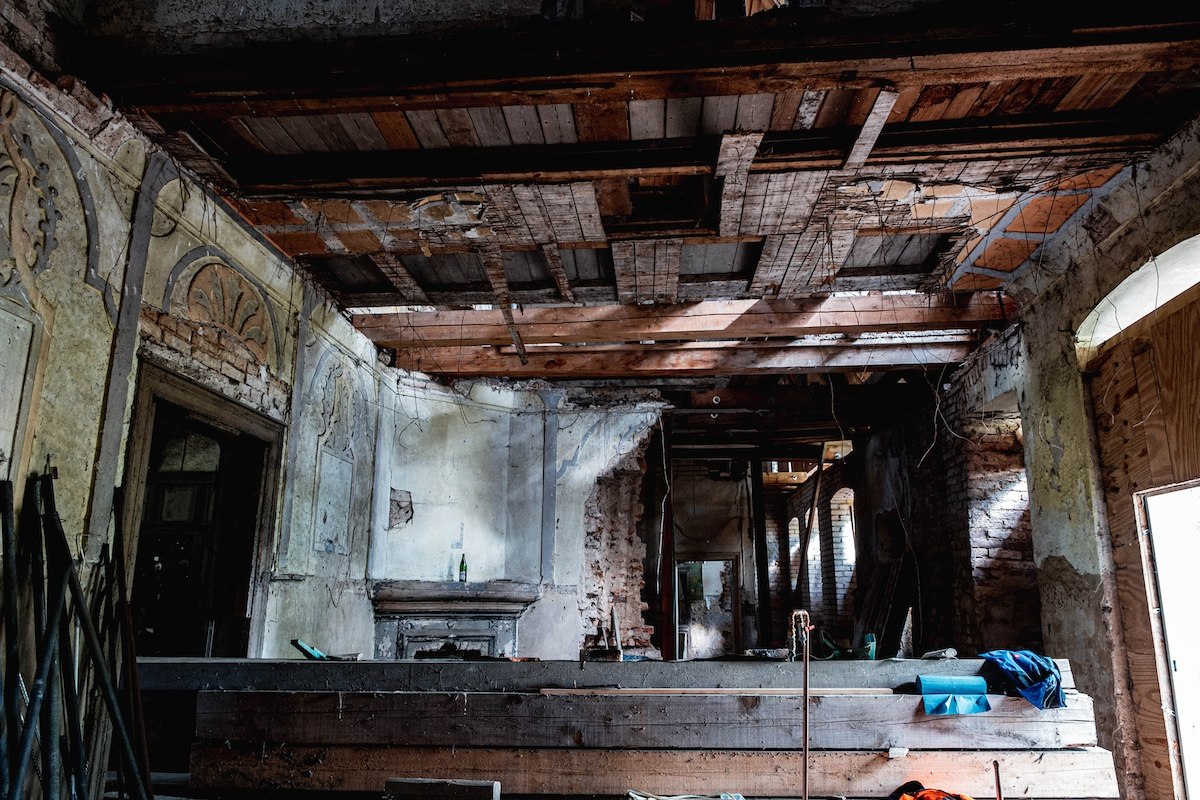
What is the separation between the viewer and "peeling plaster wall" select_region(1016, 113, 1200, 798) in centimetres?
357

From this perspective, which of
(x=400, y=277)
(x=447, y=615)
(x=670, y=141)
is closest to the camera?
(x=670, y=141)

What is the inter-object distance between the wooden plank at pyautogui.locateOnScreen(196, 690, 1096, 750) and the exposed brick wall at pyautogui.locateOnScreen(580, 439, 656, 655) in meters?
4.48

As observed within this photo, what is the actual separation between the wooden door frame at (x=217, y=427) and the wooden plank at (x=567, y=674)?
0.82 meters

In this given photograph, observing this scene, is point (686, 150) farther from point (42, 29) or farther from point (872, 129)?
point (42, 29)

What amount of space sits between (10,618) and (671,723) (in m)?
2.43

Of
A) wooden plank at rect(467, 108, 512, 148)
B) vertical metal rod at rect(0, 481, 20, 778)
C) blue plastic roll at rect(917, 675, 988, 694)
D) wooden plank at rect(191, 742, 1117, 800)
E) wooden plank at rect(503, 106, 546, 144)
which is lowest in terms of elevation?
wooden plank at rect(191, 742, 1117, 800)

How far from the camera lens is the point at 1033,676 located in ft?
9.86

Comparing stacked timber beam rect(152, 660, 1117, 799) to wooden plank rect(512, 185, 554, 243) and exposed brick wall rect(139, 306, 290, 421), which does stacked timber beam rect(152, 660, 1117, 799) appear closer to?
exposed brick wall rect(139, 306, 290, 421)

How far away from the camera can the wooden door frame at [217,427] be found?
3379 mm

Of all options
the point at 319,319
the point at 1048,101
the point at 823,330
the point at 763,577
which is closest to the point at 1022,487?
the point at 823,330

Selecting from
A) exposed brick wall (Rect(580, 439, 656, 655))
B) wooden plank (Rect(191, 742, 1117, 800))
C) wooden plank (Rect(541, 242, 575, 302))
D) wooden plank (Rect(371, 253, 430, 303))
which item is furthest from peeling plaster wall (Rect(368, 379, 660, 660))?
wooden plank (Rect(191, 742, 1117, 800))

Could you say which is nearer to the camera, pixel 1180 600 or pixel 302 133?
pixel 302 133

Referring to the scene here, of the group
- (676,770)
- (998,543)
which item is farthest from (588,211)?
(998,543)

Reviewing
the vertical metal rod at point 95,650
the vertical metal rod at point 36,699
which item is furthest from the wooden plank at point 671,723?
the vertical metal rod at point 36,699
